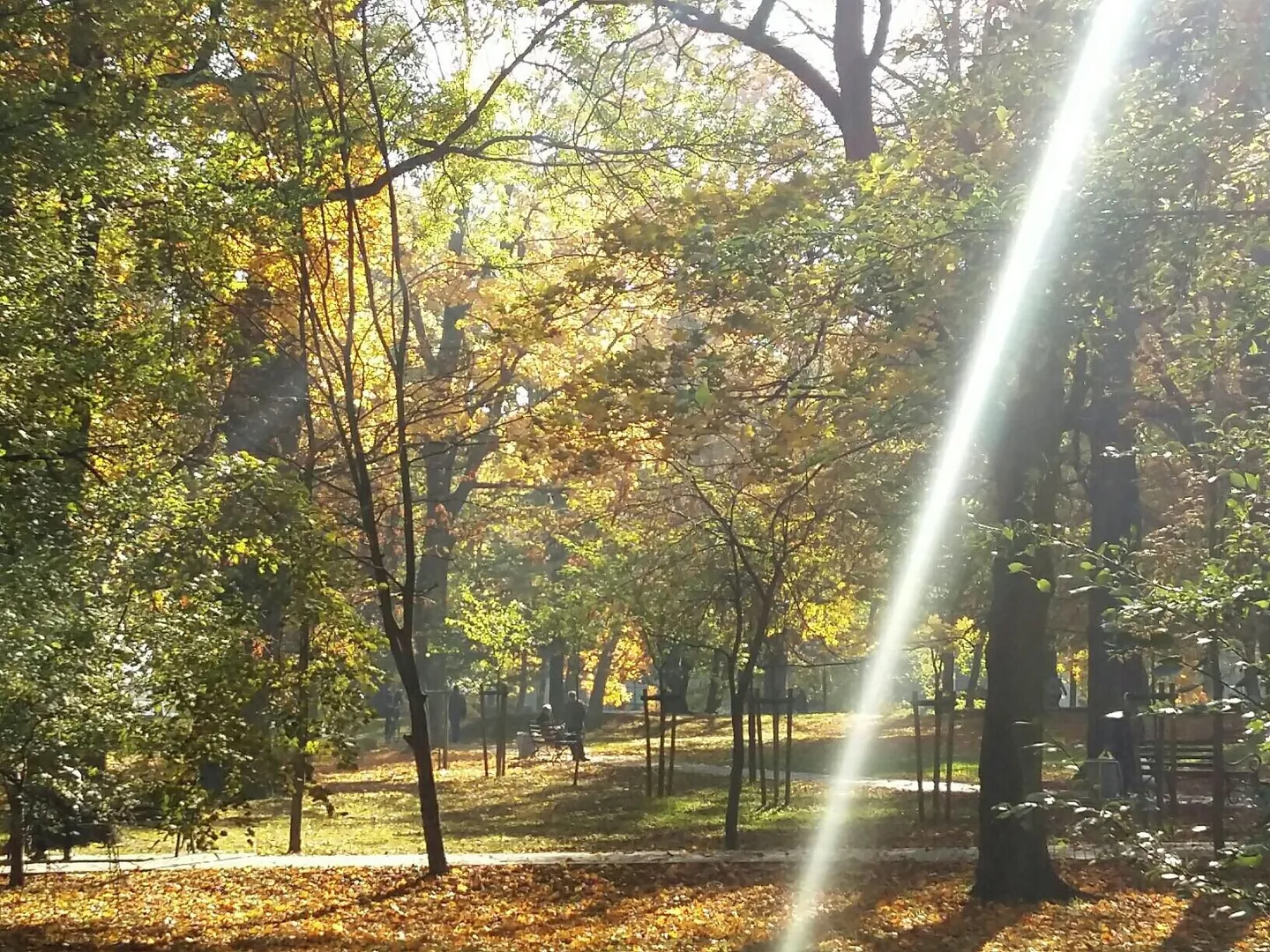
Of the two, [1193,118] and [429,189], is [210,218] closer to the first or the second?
[1193,118]

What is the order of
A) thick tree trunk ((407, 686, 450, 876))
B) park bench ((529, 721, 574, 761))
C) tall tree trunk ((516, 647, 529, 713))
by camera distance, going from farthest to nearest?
1. tall tree trunk ((516, 647, 529, 713))
2. park bench ((529, 721, 574, 761))
3. thick tree trunk ((407, 686, 450, 876))

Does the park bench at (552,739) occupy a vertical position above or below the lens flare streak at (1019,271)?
below

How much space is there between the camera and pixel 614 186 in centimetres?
1526

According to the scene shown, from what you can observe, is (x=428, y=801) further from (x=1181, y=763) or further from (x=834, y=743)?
(x=834, y=743)

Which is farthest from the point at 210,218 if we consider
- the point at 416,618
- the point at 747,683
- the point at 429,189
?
the point at 416,618

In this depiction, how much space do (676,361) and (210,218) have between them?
361cm

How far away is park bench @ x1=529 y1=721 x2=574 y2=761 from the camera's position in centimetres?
2562

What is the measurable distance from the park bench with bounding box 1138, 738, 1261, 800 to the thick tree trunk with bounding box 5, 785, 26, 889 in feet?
35.4

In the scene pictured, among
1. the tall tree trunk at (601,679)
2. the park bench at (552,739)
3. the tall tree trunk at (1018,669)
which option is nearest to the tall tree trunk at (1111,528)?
the tall tree trunk at (1018,669)

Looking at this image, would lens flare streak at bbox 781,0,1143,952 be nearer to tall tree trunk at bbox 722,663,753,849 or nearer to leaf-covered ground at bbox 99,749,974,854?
tall tree trunk at bbox 722,663,753,849

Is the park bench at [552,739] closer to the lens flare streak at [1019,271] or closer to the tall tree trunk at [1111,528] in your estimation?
the tall tree trunk at [1111,528]

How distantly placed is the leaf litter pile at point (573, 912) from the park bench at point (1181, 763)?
2.75 metres

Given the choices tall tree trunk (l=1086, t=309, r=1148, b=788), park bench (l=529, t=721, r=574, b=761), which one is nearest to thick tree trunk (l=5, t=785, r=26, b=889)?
tall tree trunk (l=1086, t=309, r=1148, b=788)

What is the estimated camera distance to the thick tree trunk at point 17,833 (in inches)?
310
